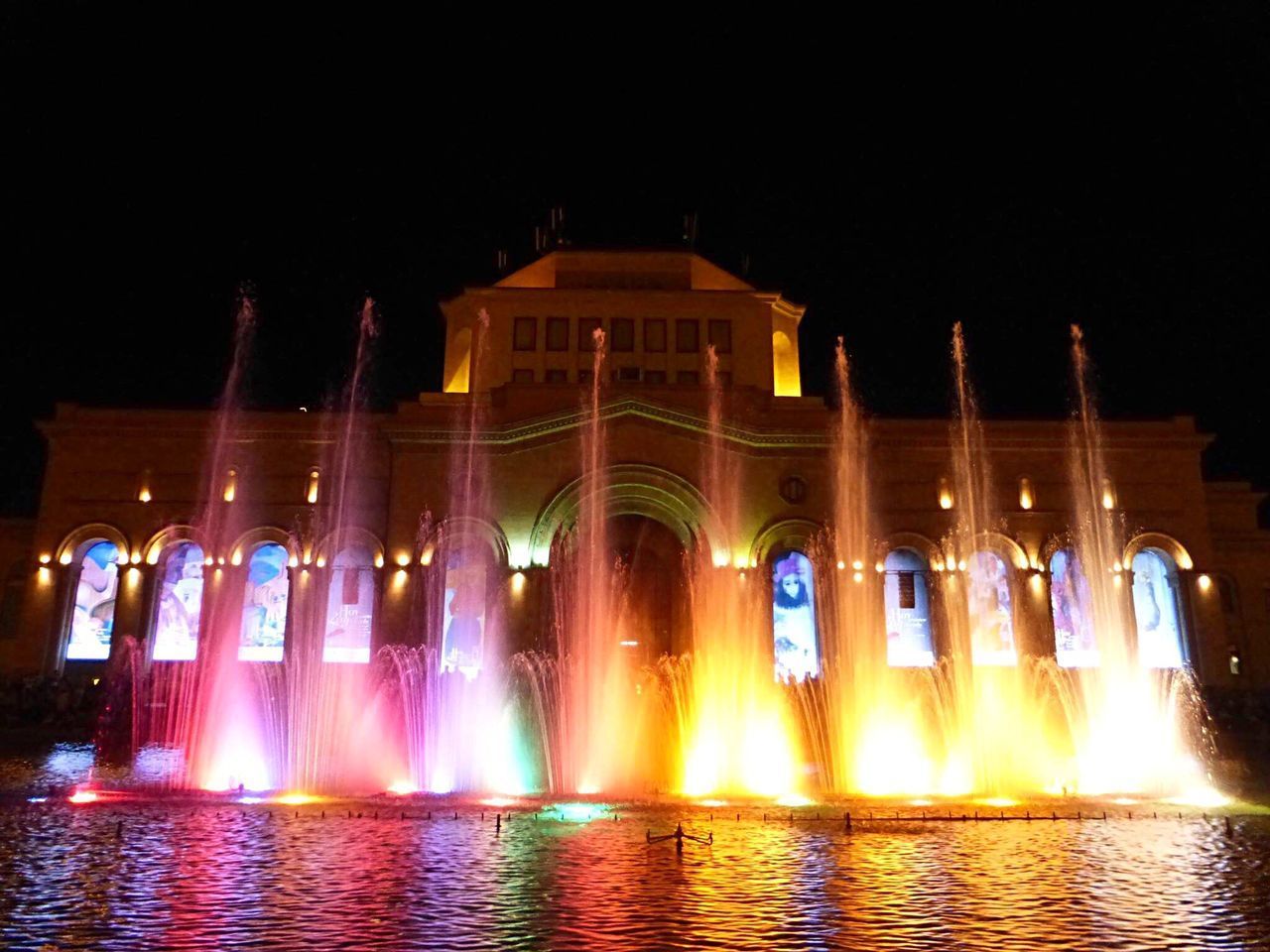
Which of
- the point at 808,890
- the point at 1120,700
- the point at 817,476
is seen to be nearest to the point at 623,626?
the point at 817,476

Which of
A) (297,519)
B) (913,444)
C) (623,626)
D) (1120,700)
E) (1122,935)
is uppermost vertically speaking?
(913,444)

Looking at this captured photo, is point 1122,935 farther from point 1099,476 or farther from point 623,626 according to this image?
point 1099,476

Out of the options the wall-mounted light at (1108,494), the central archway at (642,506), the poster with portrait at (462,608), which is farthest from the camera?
the wall-mounted light at (1108,494)

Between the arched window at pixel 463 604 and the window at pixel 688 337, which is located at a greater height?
the window at pixel 688 337

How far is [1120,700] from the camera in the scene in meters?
25.8

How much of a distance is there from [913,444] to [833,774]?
20.6 meters

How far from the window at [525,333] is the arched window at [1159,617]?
2472cm

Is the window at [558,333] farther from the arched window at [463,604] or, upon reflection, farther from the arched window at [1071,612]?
the arched window at [1071,612]

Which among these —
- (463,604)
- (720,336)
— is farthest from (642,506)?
(720,336)

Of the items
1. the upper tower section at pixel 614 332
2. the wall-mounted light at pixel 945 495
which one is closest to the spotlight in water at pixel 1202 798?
the wall-mounted light at pixel 945 495

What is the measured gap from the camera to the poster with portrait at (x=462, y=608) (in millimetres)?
32906

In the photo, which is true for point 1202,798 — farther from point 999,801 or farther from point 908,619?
point 908,619

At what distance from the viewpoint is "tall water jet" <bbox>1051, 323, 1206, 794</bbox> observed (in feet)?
86.9

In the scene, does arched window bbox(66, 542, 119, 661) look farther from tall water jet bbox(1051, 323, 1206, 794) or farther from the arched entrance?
tall water jet bbox(1051, 323, 1206, 794)
